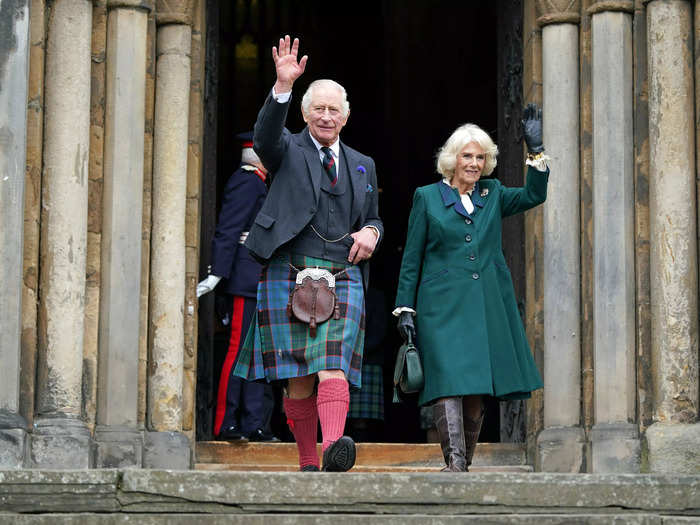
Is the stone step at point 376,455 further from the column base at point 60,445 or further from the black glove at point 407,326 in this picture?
the black glove at point 407,326

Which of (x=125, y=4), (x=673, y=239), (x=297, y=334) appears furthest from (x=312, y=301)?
(x=125, y=4)

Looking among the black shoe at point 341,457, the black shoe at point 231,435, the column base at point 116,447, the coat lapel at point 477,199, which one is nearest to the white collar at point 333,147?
the coat lapel at point 477,199

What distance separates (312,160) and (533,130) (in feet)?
3.17

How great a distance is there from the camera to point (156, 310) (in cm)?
889

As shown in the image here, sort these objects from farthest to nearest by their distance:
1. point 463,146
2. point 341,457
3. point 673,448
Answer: point 673,448
point 463,146
point 341,457

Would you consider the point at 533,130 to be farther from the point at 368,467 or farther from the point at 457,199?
the point at 368,467

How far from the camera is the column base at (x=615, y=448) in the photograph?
8422 mm

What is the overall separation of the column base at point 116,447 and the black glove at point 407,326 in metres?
1.95

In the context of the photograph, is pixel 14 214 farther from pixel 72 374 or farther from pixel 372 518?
pixel 372 518

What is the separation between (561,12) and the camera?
9133mm

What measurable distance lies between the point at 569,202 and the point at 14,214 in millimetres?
2927

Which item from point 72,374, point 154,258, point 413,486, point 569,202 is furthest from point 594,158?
point 413,486

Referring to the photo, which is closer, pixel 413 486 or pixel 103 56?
pixel 413 486

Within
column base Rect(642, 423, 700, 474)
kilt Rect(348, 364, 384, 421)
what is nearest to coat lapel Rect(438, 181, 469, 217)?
column base Rect(642, 423, 700, 474)
